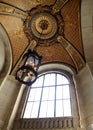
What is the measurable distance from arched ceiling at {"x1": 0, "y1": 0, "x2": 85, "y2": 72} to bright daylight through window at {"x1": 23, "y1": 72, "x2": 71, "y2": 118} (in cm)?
101

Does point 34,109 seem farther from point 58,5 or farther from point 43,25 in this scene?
point 58,5

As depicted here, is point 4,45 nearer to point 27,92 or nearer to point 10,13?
point 10,13

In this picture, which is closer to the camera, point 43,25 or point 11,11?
point 11,11

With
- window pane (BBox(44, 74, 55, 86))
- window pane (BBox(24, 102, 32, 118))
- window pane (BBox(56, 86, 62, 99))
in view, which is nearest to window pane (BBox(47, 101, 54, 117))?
window pane (BBox(56, 86, 62, 99))

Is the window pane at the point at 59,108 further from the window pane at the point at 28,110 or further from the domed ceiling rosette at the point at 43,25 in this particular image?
the domed ceiling rosette at the point at 43,25

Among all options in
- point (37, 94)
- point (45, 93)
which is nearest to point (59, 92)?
point (45, 93)

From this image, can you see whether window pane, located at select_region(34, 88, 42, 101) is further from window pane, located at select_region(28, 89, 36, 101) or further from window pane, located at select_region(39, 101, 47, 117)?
window pane, located at select_region(39, 101, 47, 117)

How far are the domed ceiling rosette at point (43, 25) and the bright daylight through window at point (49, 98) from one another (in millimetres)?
1964

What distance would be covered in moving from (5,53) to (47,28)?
251cm

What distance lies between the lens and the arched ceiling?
7.87 meters

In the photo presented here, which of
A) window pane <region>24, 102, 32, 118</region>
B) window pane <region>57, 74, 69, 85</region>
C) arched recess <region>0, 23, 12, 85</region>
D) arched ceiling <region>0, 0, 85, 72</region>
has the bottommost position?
window pane <region>24, 102, 32, 118</region>

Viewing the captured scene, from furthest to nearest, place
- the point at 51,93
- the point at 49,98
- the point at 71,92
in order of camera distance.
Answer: the point at 51,93
the point at 49,98
the point at 71,92

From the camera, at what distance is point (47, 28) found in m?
8.70

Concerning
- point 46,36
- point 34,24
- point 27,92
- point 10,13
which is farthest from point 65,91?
point 10,13
